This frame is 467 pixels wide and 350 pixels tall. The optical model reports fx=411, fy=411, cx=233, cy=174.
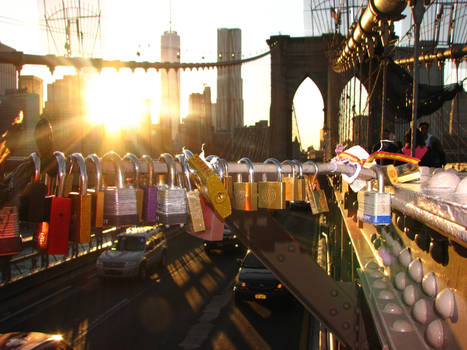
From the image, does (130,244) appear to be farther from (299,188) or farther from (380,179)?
(380,179)

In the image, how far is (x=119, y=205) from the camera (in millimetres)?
1725

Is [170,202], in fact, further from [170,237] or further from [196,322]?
[170,237]

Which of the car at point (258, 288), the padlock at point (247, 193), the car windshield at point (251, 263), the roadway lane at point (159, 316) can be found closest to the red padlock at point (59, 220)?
the padlock at point (247, 193)

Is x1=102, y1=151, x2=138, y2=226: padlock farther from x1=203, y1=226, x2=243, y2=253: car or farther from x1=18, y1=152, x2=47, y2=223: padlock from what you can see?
x1=203, y1=226, x2=243, y2=253: car

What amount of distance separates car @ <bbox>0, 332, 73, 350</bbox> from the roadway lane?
2679 millimetres

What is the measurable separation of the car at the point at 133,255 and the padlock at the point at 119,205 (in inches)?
470

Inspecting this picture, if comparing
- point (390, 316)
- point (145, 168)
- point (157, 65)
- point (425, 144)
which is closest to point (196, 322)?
point (425, 144)

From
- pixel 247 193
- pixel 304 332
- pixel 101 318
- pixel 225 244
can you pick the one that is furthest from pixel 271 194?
pixel 225 244

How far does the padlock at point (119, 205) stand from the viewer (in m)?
1.71

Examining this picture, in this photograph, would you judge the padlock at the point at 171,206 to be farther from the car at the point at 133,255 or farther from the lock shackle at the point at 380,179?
the car at the point at 133,255

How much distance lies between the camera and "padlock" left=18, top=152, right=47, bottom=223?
64.3 inches

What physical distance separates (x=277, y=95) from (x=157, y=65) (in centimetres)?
1583

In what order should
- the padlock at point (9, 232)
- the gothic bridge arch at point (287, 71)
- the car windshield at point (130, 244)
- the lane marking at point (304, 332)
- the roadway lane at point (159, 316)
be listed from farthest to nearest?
the gothic bridge arch at point (287, 71) < the car windshield at point (130, 244) < the roadway lane at point (159, 316) < the lane marking at point (304, 332) < the padlock at point (9, 232)

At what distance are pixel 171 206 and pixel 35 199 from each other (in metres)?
0.55
